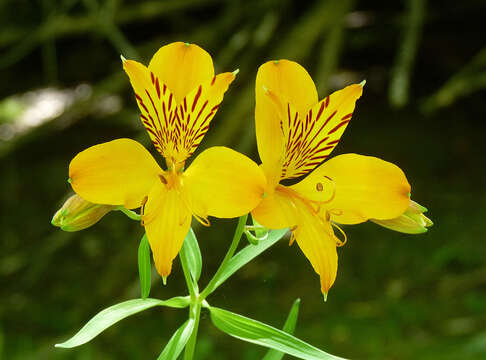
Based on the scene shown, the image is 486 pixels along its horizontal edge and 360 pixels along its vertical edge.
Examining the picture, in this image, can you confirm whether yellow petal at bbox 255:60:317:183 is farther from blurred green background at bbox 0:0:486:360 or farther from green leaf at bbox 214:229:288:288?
blurred green background at bbox 0:0:486:360

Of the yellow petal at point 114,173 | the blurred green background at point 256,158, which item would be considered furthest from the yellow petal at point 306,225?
the blurred green background at point 256,158

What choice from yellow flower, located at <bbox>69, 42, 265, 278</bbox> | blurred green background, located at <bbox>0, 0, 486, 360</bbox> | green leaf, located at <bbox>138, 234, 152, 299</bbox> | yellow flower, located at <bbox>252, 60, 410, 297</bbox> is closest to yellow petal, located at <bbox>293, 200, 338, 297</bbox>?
yellow flower, located at <bbox>252, 60, 410, 297</bbox>

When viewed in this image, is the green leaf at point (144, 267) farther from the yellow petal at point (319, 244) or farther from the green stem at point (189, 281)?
the yellow petal at point (319, 244)

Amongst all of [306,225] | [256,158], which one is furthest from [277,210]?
[256,158]

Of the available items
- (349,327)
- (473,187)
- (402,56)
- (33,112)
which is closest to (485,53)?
(402,56)

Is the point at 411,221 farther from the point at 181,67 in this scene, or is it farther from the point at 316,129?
the point at 181,67

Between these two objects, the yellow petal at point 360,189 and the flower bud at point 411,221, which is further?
the flower bud at point 411,221

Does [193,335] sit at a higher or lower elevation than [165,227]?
lower
